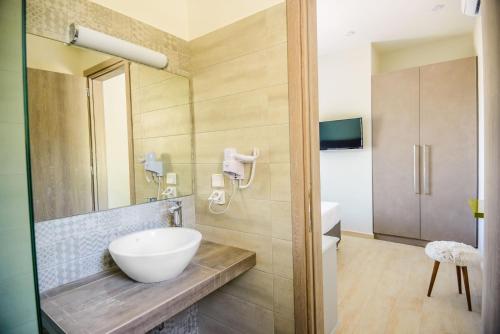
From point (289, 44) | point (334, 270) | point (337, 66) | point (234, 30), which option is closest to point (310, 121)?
point (289, 44)

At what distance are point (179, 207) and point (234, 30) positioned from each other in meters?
1.07

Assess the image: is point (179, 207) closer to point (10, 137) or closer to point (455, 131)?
point (10, 137)

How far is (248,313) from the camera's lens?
55.0 inches

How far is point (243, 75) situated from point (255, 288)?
1.17 m

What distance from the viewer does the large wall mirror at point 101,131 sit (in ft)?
3.51

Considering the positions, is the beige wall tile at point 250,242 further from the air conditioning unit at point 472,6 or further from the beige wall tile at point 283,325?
the air conditioning unit at point 472,6

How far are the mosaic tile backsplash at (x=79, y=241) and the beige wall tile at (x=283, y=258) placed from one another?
2.43 ft

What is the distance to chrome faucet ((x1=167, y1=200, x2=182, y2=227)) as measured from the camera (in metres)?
1.48

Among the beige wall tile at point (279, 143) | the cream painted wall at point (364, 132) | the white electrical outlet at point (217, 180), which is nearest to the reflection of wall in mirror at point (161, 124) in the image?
the white electrical outlet at point (217, 180)

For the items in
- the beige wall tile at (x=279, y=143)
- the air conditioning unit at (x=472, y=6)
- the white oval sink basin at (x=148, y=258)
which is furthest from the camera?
the air conditioning unit at (x=472, y=6)

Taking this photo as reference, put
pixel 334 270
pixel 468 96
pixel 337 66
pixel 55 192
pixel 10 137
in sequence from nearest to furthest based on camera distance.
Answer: pixel 10 137 < pixel 55 192 < pixel 334 270 < pixel 468 96 < pixel 337 66

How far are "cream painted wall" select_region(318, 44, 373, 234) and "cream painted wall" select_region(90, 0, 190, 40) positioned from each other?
2957 mm

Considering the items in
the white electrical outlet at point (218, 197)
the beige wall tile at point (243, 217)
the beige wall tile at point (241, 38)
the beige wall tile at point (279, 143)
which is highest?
the beige wall tile at point (241, 38)

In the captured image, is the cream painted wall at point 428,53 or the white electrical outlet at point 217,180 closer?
the white electrical outlet at point 217,180
